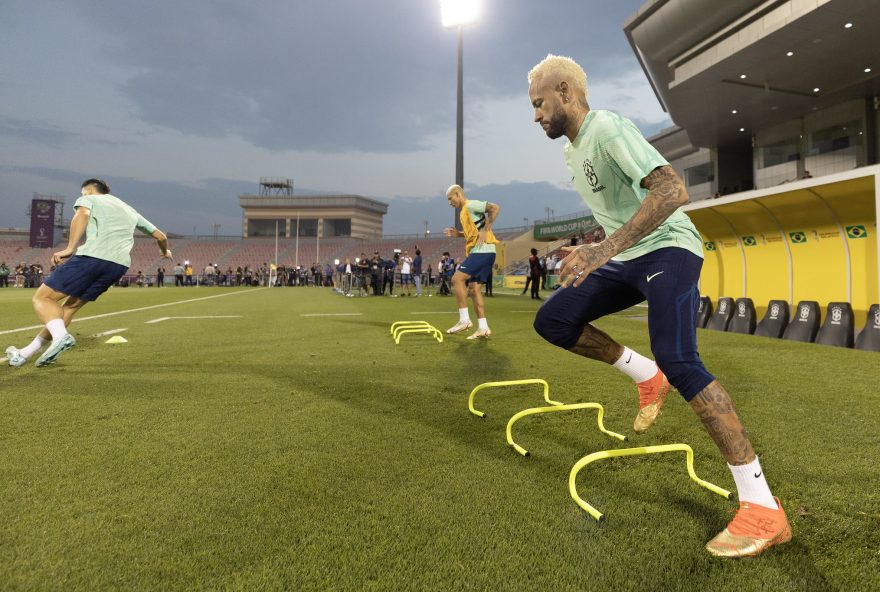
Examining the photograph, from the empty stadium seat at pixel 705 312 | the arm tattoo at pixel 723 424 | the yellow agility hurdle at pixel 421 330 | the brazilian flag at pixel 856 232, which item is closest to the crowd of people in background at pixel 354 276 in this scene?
the empty stadium seat at pixel 705 312

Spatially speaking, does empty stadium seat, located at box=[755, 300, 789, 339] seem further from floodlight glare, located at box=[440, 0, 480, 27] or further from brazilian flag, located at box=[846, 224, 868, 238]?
floodlight glare, located at box=[440, 0, 480, 27]

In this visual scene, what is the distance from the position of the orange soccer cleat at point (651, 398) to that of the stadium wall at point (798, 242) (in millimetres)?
5446

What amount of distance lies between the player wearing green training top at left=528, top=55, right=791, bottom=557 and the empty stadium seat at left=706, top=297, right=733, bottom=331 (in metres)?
7.21

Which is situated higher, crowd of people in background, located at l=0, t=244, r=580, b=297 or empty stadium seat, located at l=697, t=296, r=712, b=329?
crowd of people in background, located at l=0, t=244, r=580, b=297

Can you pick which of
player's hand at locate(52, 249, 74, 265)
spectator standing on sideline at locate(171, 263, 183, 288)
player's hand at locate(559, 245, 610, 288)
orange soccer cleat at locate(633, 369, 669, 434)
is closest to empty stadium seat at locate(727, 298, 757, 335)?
orange soccer cleat at locate(633, 369, 669, 434)

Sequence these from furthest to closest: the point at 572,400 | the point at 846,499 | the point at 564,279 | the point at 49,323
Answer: the point at 49,323 → the point at 572,400 → the point at 846,499 → the point at 564,279

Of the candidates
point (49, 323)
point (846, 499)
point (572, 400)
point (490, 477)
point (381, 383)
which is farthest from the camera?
point (49, 323)

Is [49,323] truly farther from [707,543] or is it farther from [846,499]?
[846,499]

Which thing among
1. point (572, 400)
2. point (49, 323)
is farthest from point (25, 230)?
point (572, 400)

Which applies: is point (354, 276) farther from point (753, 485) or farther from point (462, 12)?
point (753, 485)

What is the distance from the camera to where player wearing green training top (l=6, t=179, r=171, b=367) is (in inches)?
200

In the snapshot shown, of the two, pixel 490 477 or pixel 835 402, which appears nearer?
pixel 490 477

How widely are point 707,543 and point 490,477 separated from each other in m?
0.90

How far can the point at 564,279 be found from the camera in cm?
192
